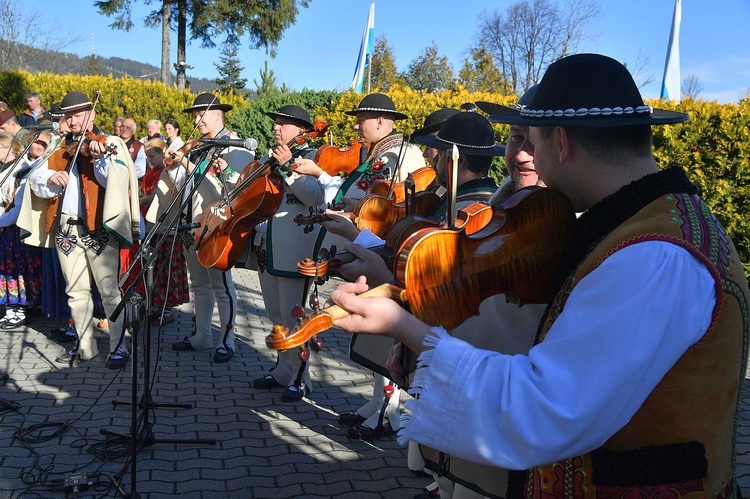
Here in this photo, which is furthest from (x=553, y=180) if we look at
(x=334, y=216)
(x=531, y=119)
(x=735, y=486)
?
(x=334, y=216)

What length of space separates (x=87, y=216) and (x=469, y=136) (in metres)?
3.80

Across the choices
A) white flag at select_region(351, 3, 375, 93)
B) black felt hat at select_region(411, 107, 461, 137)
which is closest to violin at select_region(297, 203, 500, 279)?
black felt hat at select_region(411, 107, 461, 137)

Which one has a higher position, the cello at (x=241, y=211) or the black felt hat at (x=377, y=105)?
the black felt hat at (x=377, y=105)

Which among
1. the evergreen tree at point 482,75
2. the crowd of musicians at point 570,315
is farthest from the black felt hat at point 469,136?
the evergreen tree at point 482,75

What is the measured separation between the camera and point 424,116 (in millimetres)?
10648

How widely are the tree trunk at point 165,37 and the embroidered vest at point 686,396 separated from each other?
81.9 feet

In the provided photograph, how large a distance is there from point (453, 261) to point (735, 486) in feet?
2.99

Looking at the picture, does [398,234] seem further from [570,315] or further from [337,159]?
[337,159]

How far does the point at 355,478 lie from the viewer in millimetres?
3865

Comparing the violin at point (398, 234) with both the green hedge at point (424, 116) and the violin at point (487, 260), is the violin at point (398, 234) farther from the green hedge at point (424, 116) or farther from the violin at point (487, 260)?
the green hedge at point (424, 116)

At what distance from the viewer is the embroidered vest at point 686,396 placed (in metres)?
1.35

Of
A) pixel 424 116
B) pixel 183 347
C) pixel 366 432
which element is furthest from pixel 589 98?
pixel 424 116

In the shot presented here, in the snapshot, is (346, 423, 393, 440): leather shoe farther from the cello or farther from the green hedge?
the green hedge

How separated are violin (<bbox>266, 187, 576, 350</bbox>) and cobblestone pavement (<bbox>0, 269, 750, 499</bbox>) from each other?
7.83ft
